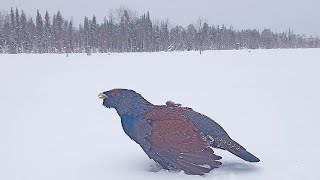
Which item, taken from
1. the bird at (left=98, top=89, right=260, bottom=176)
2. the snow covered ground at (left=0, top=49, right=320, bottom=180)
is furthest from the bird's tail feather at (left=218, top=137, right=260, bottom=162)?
the snow covered ground at (left=0, top=49, right=320, bottom=180)

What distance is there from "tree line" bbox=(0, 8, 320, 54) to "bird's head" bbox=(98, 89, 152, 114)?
49.4 meters

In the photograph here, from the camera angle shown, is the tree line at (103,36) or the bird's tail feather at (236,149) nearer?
the bird's tail feather at (236,149)

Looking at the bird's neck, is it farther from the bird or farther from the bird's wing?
the bird's wing

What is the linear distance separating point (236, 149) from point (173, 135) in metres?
0.62

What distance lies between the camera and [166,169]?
3.49 metres

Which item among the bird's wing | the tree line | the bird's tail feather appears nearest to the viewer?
the bird's wing

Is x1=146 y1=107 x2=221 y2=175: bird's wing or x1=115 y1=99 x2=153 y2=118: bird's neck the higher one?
x1=115 y1=99 x2=153 y2=118: bird's neck

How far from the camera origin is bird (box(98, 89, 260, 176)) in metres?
3.26

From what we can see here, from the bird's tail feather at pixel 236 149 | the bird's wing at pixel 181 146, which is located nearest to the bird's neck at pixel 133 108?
the bird's wing at pixel 181 146

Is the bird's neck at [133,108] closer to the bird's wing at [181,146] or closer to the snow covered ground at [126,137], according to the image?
the bird's wing at [181,146]

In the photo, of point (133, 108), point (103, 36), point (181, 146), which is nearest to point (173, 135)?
point (181, 146)

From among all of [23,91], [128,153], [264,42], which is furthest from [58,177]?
[264,42]

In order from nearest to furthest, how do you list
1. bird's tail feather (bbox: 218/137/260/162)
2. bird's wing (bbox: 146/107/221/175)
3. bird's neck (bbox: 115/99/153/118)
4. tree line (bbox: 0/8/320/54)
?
bird's wing (bbox: 146/107/221/175), bird's tail feather (bbox: 218/137/260/162), bird's neck (bbox: 115/99/153/118), tree line (bbox: 0/8/320/54)

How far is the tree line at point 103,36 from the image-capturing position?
191 feet
